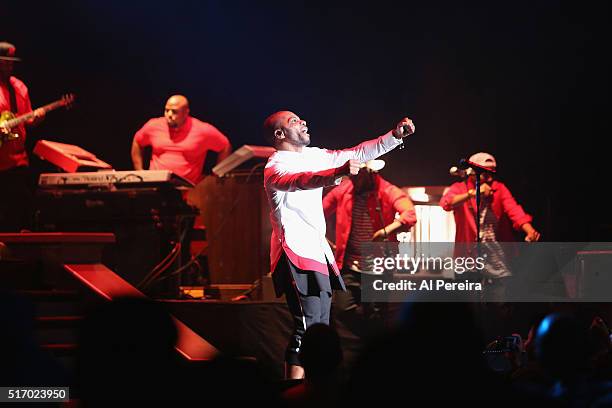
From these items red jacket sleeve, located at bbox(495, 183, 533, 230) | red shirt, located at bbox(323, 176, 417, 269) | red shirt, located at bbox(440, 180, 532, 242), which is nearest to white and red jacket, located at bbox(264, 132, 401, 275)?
red shirt, located at bbox(323, 176, 417, 269)

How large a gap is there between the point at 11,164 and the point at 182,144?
5.97 feet

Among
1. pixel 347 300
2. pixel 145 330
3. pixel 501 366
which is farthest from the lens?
pixel 347 300

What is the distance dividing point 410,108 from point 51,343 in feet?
19.0

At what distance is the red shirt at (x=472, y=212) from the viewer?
8.86 m

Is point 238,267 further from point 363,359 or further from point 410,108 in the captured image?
point 363,359

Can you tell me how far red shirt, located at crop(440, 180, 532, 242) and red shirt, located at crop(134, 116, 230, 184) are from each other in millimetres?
2601

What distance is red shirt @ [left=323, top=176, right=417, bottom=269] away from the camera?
8391mm

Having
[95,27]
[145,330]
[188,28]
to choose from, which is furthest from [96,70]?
[145,330]

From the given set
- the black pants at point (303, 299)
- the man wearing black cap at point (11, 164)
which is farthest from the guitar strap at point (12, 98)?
the black pants at point (303, 299)

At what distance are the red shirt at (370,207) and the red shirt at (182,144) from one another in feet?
5.31

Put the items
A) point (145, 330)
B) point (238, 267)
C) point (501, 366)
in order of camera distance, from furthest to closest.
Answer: point (238, 267) → point (501, 366) → point (145, 330)

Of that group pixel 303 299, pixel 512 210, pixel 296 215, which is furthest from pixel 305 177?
pixel 512 210

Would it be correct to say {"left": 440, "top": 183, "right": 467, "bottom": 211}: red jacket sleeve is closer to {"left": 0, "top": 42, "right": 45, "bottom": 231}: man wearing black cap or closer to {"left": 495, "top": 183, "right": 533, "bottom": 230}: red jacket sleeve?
{"left": 495, "top": 183, "right": 533, "bottom": 230}: red jacket sleeve

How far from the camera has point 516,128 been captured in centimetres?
1065
